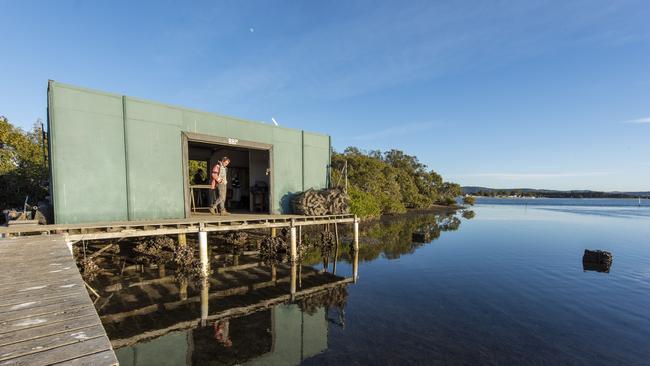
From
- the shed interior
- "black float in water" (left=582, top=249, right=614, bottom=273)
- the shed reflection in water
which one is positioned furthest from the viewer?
the shed interior

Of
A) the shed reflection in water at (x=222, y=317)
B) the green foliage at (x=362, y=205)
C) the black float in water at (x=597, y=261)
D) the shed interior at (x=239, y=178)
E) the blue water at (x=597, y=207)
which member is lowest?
the blue water at (x=597, y=207)

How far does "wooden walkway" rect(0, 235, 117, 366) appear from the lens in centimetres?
212

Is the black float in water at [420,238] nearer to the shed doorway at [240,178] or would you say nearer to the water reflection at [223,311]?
the water reflection at [223,311]

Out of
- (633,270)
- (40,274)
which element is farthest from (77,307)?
(633,270)

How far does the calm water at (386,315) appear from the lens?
21.7 feet

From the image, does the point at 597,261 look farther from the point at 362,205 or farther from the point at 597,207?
the point at 597,207

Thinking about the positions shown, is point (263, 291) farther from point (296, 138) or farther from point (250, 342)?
point (296, 138)

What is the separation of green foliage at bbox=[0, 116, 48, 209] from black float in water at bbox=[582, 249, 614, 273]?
3383 cm

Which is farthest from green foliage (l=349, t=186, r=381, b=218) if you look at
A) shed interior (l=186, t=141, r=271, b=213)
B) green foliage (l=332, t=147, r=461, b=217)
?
shed interior (l=186, t=141, r=271, b=213)

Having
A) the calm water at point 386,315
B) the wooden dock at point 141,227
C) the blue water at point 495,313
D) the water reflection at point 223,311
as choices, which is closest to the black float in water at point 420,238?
the blue water at point 495,313

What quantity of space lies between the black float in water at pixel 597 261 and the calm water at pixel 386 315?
0.48 metres

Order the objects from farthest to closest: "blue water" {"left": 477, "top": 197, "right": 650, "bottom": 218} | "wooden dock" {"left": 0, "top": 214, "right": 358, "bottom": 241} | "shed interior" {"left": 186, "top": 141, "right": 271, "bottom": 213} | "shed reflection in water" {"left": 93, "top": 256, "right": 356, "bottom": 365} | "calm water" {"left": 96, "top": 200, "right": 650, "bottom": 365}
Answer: "blue water" {"left": 477, "top": 197, "right": 650, "bottom": 218} → "shed interior" {"left": 186, "top": 141, "right": 271, "bottom": 213} → "wooden dock" {"left": 0, "top": 214, "right": 358, "bottom": 241} → "calm water" {"left": 96, "top": 200, "right": 650, "bottom": 365} → "shed reflection in water" {"left": 93, "top": 256, "right": 356, "bottom": 365}

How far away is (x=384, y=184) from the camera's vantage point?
45.9 metres

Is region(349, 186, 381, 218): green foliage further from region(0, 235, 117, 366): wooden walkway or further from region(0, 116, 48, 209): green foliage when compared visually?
region(0, 235, 117, 366): wooden walkway
